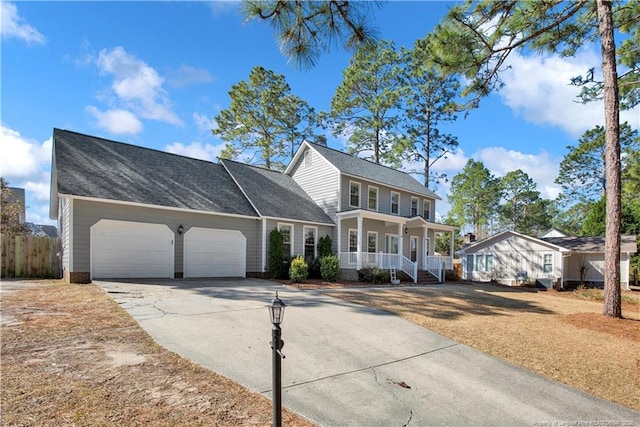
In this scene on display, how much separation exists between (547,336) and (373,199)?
14.0 m

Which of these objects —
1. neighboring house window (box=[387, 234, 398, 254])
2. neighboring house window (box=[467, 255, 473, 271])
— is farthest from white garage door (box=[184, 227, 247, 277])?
neighboring house window (box=[467, 255, 473, 271])

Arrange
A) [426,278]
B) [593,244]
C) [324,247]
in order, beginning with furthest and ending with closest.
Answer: [593,244] → [426,278] → [324,247]

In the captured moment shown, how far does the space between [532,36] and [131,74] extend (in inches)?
516

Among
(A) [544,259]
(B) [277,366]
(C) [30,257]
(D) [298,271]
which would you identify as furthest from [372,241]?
(B) [277,366]

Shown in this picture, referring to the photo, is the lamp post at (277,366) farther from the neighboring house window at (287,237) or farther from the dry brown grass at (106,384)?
the neighboring house window at (287,237)

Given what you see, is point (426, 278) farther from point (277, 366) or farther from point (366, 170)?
point (277, 366)

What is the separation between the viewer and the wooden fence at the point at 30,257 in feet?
45.4

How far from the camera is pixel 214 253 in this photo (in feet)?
48.6

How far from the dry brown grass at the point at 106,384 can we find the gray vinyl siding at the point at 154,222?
6.08 m

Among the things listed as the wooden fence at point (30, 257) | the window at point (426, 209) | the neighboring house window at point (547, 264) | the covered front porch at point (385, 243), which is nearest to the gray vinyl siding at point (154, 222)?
the wooden fence at point (30, 257)

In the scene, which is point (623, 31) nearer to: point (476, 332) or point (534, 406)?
point (476, 332)

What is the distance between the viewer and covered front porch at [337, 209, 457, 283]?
1753cm

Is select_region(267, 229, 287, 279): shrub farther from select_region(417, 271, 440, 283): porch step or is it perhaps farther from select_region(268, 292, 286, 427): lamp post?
select_region(268, 292, 286, 427): lamp post

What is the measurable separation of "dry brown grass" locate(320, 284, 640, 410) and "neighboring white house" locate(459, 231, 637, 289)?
461 inches
